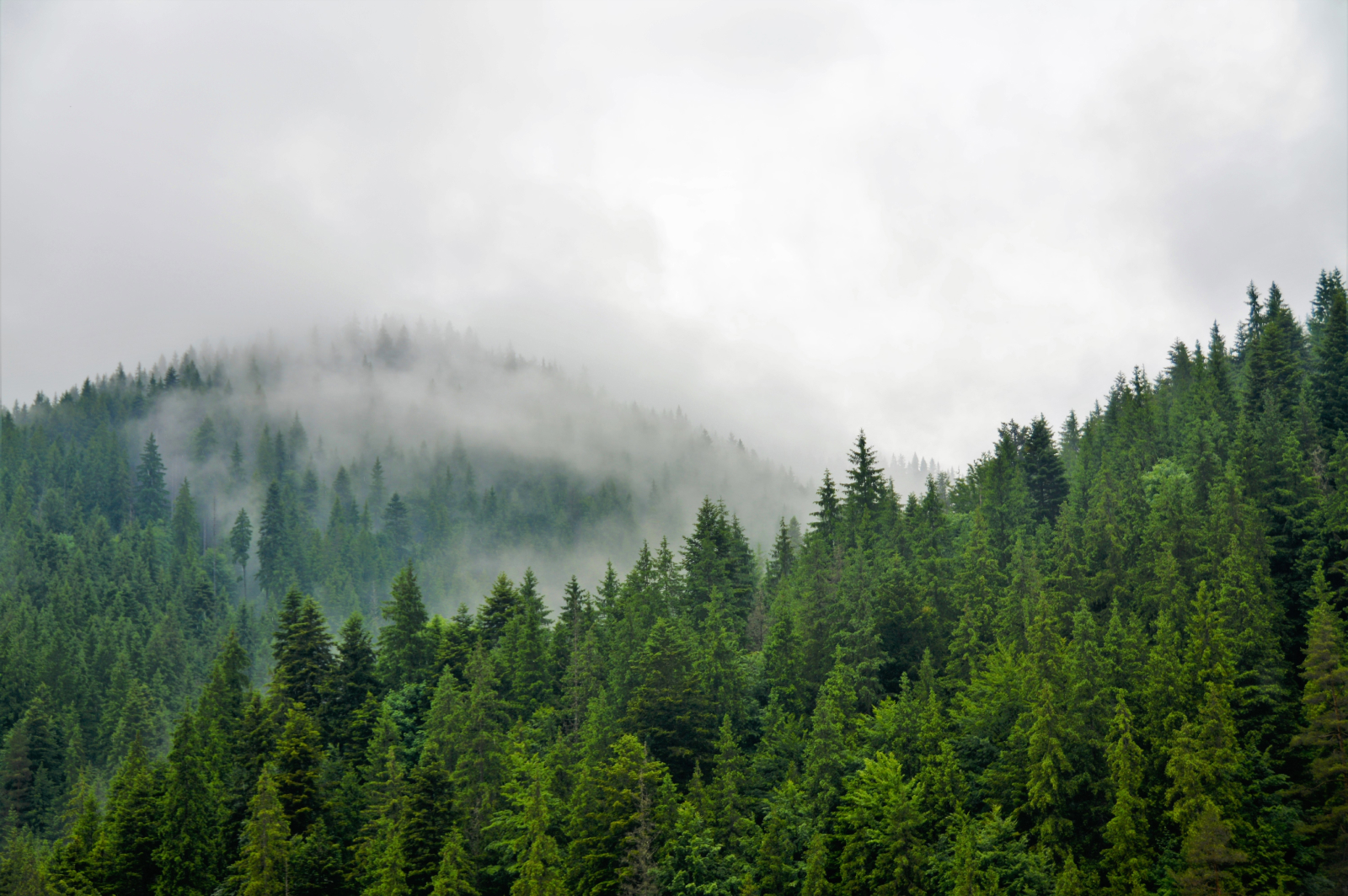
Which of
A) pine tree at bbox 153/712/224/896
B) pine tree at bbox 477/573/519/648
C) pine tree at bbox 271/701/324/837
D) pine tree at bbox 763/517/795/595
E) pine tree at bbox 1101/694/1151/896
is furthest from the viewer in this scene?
pine tree at bbox 763/517/795/595

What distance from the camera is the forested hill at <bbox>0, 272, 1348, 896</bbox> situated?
47125mm

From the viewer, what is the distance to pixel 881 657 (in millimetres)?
66562

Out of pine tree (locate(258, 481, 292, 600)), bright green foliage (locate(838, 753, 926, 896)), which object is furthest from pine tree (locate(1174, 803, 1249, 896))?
pine tree (locate(258, 481, 292, 600))

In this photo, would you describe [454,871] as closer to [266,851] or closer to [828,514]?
[266,851]

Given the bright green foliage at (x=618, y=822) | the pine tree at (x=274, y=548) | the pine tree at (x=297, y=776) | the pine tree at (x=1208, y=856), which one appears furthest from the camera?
the pine tree at (x=274, y=548)

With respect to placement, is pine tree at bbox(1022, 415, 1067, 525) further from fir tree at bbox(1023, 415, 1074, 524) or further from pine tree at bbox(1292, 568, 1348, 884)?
pine tree at bbox(1292, 568, 1348, 884)

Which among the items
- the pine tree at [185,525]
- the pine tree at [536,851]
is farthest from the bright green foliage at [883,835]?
the pine tree at [185,525]

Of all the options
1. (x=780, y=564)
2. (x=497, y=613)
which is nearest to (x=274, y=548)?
(x=497, y=613)

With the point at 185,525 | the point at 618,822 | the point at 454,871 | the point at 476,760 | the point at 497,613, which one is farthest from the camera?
the point at 185,525

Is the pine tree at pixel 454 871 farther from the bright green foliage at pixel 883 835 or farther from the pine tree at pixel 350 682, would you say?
the pine tree at pixel 350 682

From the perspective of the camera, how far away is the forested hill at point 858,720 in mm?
47125

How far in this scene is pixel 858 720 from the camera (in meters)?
58.6

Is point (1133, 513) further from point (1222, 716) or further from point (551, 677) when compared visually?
point (551, 677)

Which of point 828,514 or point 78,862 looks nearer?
point 78,862
